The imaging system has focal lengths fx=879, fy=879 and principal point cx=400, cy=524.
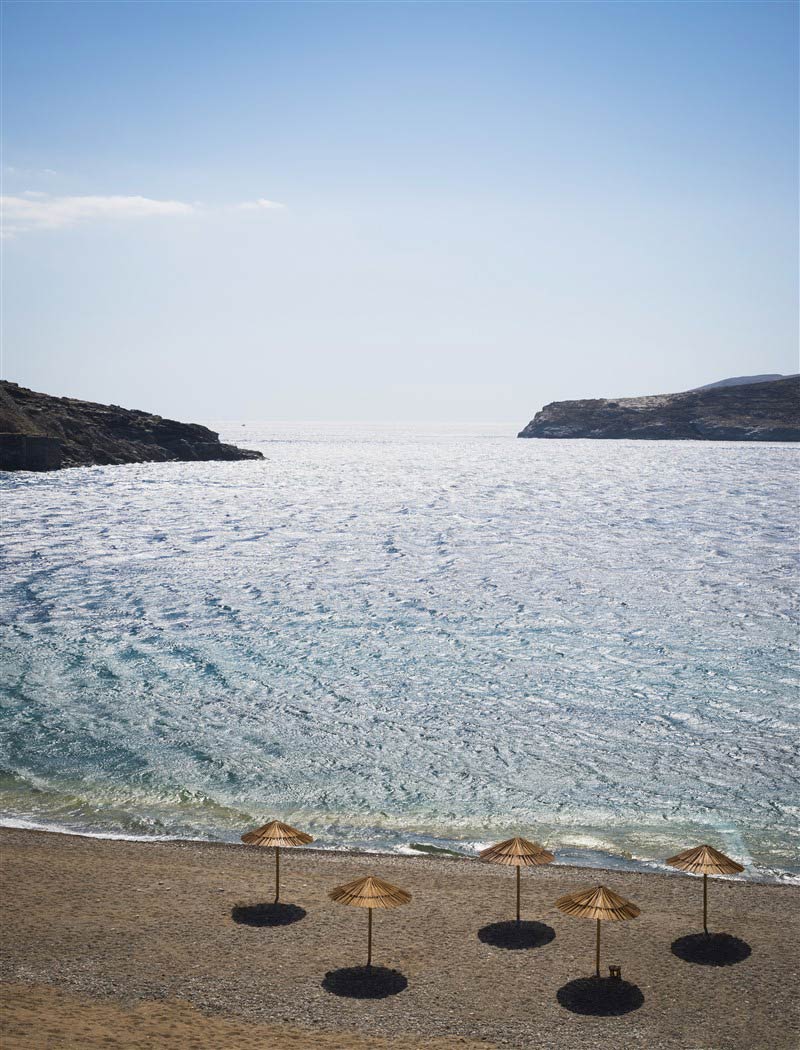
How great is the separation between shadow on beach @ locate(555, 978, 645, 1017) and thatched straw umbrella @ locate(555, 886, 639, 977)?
2.69 feet

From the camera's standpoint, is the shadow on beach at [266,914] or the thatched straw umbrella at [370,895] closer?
the thatched straw umbrella at [370,895]

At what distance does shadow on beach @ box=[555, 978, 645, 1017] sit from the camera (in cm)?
1798

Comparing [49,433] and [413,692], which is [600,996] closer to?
[413,692]

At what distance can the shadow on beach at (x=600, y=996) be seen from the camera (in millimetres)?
17984

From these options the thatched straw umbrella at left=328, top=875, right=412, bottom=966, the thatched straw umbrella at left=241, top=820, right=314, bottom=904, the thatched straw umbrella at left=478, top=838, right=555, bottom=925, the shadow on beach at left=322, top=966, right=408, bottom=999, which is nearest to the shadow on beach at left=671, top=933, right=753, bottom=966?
the thatched straw umbrella at left=478, top=838, right=555, bottom=925

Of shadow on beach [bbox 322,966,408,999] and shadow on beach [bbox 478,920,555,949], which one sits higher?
shadow on beach [bbox 322,966,408,999]

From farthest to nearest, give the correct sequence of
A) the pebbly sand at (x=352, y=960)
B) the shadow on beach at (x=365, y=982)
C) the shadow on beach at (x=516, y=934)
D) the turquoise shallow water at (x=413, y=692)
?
the turquoise shallow water at (x=413, y=692)
the shadow on beach at (x=516, y=934)
the shadow on beach at (x=365, y=982)
the pebbly sand at (x=352, y=960)

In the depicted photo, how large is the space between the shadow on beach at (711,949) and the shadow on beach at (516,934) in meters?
2.99

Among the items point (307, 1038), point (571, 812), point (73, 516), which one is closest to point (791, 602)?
point (571, 812)

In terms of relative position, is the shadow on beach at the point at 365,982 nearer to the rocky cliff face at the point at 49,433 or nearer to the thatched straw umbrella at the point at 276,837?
the thatched straw umbrella at the point at 276,837

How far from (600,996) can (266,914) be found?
8315 mm

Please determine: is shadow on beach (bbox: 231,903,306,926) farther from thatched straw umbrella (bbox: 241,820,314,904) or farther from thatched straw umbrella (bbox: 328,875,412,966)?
thatched straw umbrella (bbox: 328,875,412,966)

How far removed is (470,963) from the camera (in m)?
19.7

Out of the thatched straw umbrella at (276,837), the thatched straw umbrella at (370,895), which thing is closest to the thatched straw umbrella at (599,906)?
the thatched straw umbrella at (370,895)
